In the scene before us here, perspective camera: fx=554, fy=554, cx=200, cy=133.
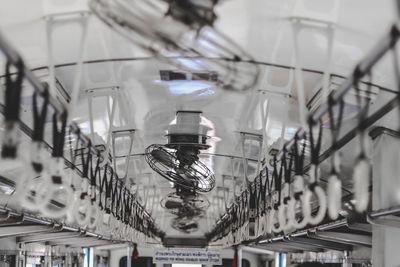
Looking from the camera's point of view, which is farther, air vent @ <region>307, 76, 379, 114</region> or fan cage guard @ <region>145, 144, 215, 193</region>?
fan cage guard @ <region>145, 144, 215, 193</region>

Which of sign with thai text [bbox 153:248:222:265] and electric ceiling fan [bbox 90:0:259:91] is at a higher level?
electric ceiling fan [bbox 90:0:259:91]

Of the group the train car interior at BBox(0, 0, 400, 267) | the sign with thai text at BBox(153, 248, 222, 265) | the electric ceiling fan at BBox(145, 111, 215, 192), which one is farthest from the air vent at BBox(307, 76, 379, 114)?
the sign with thai text at BBox(153, 248, 222, 265)

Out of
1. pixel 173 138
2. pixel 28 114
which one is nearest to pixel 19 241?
pixel 173 138

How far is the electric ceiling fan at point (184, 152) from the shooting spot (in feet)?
29.6

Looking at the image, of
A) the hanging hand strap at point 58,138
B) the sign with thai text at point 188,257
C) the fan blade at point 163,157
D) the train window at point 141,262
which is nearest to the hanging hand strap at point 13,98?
the hanging hand strap at point 58,138

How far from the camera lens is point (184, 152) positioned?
942 centimetres

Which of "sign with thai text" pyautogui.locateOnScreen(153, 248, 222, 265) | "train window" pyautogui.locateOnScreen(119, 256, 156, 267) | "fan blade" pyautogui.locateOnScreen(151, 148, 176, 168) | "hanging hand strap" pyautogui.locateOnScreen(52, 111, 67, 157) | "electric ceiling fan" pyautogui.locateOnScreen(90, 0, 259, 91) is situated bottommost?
"train window" pyautogui.locateOnScreen(119, 256, 156, 267)

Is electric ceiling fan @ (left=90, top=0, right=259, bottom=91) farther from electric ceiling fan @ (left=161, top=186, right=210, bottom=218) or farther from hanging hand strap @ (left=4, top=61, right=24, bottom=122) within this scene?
electric ceiling fan @ (left=161, top=186, right=210, bottom=218)

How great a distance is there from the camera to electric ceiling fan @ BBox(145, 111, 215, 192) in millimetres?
9016

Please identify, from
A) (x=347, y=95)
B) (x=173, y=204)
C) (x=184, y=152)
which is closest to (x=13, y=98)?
(x=347, y=95)

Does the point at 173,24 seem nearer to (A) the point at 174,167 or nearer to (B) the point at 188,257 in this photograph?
(A) the point at 174,167

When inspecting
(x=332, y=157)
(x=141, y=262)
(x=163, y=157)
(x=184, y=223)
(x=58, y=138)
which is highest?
(x=163, y=157)

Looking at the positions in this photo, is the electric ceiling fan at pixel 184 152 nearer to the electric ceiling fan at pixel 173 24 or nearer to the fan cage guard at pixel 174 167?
the fan cage guard at pixel 174 167

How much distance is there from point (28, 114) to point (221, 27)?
3.21 metres
